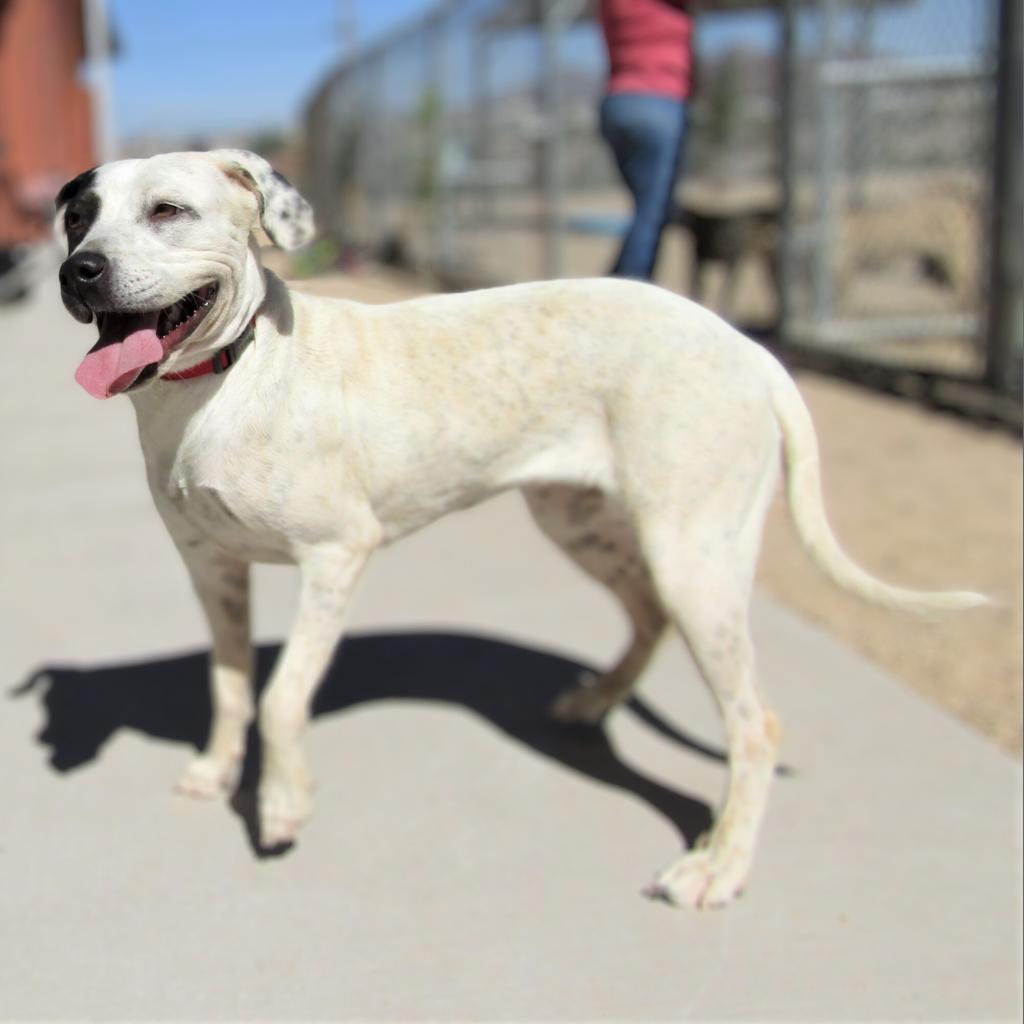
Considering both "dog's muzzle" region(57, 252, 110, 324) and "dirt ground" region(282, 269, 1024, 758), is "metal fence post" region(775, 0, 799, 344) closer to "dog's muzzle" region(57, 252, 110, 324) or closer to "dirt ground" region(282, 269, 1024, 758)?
"dirt ground" region(282, 269, 1024, 758)

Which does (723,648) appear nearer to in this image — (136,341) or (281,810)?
(281,810)

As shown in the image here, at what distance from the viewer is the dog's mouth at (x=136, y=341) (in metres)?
2.31

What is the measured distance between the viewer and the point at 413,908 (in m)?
2.61

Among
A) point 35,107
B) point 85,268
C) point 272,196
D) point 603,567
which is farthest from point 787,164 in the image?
point 35,107

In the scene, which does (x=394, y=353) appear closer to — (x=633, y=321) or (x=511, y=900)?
(x=633, y=321)

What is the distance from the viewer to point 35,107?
1873cm

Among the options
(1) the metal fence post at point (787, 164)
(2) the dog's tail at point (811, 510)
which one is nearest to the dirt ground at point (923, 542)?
(2) the dog's tail at point (811, 510)

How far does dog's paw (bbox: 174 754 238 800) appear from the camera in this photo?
3.07 metres

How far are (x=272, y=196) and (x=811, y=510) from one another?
4.37 ft

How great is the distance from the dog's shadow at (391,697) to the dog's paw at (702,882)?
0.25 metres

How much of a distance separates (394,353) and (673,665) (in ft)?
5.35

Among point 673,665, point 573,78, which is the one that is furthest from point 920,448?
point 573,78

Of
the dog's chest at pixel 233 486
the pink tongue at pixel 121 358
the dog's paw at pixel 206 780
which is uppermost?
the pink tongue at pixel 121 358

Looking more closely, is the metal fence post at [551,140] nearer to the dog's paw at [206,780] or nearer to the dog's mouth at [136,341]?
the dog's paw at [206,780]
